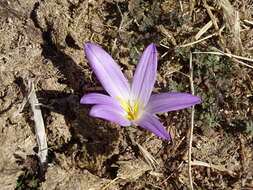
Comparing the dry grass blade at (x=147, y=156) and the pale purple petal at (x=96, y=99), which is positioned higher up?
the pale purple petal at (x=96, y=99)

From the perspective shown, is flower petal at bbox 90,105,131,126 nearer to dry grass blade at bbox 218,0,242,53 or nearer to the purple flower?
the purple flower

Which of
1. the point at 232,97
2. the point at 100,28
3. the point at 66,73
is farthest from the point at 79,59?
the point at 232,97

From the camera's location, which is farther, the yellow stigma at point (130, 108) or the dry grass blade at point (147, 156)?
the dry grass blade at point (147, 156)

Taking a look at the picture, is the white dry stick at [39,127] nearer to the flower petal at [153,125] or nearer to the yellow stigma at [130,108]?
the yellow stigma at [130,108]

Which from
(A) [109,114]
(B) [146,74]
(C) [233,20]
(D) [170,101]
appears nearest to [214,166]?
(D) [170,101]

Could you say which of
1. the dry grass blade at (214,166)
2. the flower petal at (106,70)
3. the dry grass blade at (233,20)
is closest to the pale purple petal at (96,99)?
the flower petal at (106,70)
